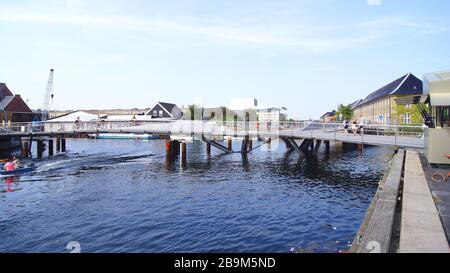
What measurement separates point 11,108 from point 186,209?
72.4 metres

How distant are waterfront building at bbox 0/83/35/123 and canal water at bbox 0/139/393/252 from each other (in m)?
50.4

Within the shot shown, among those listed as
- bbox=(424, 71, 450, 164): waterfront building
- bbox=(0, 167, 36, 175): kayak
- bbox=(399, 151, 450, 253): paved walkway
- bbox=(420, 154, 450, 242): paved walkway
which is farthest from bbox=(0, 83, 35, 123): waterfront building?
bbox=(399, 151, 450, 253): paved walkway

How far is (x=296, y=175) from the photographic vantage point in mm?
29484

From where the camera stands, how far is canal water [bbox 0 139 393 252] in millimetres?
13539

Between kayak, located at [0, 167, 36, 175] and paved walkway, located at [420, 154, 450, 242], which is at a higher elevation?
paved walkway, located at [420, 154, 450, 242]

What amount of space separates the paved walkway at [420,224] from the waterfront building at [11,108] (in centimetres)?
7911

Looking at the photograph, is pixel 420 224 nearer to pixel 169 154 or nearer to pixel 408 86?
pixel 169 154

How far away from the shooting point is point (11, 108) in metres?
73.1

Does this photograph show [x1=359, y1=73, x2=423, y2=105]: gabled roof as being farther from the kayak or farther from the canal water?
the kayak

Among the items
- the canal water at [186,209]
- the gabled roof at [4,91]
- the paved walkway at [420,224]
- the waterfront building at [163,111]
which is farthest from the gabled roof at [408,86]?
the gabled roof at [4,91]

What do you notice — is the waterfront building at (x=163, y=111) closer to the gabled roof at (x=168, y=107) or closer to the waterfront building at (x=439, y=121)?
the gabled roof at (x=168, y=107)

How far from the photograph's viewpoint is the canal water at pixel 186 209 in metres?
13.5

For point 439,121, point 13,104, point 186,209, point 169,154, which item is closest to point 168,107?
point 13,104
